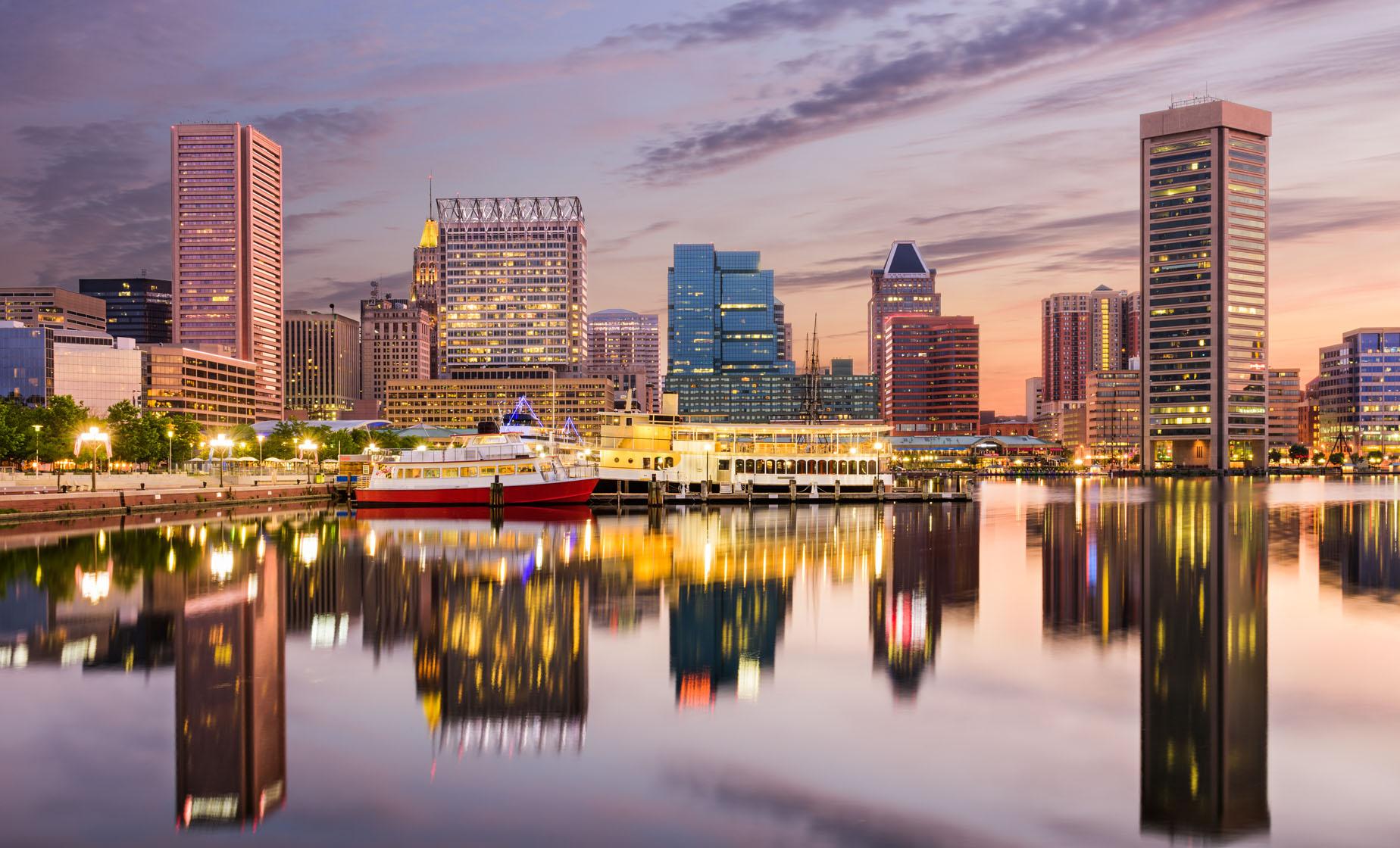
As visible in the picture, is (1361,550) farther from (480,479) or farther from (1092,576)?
(480,479)

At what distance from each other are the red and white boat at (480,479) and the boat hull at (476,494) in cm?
7

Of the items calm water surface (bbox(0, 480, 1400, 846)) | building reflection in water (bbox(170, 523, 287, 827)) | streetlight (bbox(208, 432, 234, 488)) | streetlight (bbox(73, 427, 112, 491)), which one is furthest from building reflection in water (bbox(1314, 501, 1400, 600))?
streetlight (bbox(73, 427, 112, 491))

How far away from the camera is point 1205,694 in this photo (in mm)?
25625

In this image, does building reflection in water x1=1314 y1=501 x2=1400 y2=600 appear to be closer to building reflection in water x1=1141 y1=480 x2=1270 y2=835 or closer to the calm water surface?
the calm water surface

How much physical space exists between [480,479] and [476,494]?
1532 millimetres

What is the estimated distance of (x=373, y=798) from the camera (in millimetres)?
18234

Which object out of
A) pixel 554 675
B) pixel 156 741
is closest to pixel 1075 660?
pixel 554 675

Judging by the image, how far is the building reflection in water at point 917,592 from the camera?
2986 cm

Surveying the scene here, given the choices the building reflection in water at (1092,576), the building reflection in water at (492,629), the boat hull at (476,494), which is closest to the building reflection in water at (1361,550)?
the building reflection in water at (1092,576)

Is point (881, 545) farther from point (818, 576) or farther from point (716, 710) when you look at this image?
point (716, 710)

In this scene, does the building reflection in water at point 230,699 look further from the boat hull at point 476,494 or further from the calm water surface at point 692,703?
the boat hull at point 476,494

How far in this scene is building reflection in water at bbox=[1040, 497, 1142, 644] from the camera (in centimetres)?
3597

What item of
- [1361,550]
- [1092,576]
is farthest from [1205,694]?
[1361,550]

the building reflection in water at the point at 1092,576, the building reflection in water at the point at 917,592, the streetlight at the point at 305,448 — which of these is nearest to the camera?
the building reflection in water at the point at 917,592
